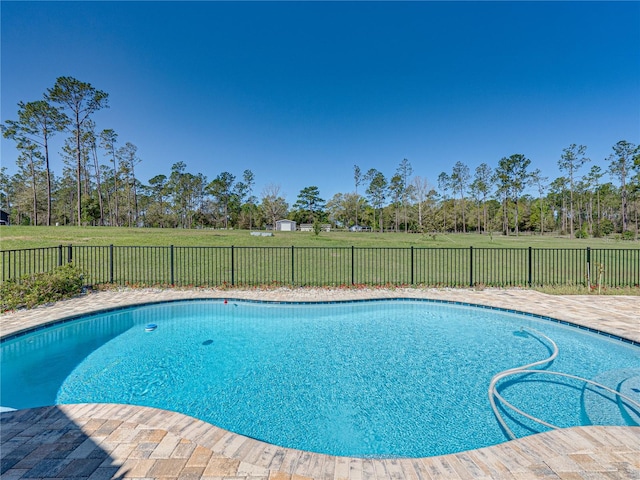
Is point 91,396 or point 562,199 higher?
point 562,199

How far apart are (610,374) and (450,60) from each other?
48.6ft

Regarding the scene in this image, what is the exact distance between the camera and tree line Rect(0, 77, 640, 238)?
33594mm

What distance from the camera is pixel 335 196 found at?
5781 cm

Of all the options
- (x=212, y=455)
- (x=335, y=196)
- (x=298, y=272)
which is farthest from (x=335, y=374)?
(x=335, y=196)

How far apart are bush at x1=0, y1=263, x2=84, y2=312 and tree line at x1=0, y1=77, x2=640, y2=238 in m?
24.3

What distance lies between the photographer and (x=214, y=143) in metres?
22.0

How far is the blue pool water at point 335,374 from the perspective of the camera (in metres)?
3.10

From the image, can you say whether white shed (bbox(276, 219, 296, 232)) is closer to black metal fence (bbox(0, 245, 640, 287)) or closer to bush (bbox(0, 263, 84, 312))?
black metal fence (bbox(0, 245, 640, 287))

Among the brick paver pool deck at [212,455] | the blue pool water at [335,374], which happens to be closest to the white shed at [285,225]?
the blue pool water at [335,374]

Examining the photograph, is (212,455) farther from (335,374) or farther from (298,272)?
(298,272)

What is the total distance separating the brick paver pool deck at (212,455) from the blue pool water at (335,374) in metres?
0.63

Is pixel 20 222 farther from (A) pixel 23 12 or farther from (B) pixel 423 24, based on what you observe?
(B) pixel 423 24

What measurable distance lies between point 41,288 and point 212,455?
7.57 m

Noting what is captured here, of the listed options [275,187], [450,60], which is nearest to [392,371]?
[450,60]
